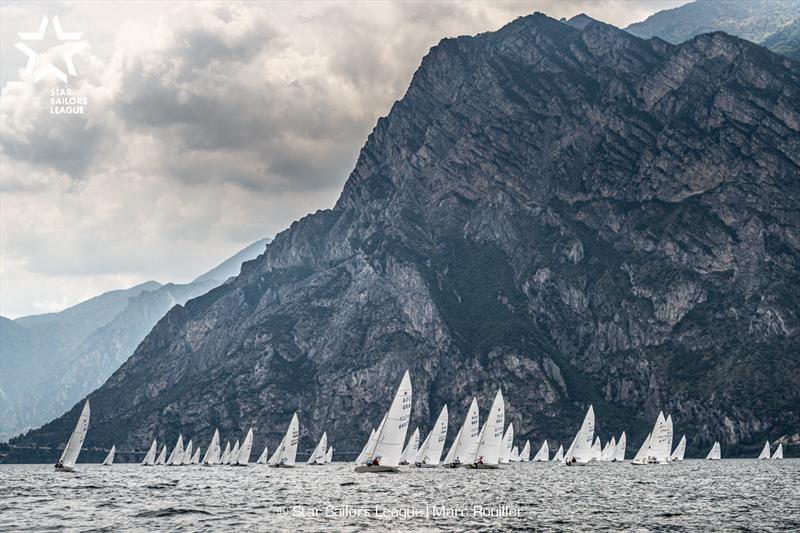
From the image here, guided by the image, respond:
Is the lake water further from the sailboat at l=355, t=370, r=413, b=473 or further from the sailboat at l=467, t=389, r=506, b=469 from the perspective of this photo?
the sailboat at l=467, t=389, r=506, b=469

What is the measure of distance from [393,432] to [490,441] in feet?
154

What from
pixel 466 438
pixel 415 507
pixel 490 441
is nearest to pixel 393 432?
pixel 415 507

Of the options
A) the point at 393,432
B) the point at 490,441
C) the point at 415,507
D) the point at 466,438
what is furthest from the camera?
the point at 466,438

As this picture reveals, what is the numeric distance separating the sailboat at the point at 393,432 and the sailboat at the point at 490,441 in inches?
1449

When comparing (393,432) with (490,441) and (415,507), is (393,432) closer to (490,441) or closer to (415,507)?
(415,507)

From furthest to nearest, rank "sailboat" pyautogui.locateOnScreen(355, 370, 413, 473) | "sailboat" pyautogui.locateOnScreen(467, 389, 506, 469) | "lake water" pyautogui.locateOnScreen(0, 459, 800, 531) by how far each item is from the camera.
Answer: "sailboat" pyautogui.locateOnScreen(467, 389, 506, 469) < "sailboat" pyautogui.locateOnScreen(355, 370, 413, 473) < "lake water" pyautogui.locateOnScreen(0, 459, 800, 531)

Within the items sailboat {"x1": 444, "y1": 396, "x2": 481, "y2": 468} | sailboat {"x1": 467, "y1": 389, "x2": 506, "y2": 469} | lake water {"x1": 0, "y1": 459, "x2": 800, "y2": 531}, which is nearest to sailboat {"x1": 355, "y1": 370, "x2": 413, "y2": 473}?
lake water {"x1": 0, "y1": 459, "x2": 800, "y2": 531}

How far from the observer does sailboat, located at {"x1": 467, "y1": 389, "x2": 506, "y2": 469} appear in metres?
180

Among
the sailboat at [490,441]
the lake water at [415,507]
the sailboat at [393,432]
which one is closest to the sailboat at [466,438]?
the sailboat at [490,441]

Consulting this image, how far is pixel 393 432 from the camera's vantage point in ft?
466

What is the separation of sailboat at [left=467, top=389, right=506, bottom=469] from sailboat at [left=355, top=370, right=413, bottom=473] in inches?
1449

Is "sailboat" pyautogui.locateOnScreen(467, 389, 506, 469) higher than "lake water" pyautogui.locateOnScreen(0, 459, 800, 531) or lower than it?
higher

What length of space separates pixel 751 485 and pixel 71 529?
113 m

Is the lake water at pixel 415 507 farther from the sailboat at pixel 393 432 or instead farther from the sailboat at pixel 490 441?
the sailboat at pixel 490 441
